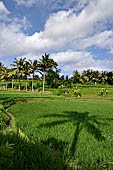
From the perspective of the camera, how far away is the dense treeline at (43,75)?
117ft

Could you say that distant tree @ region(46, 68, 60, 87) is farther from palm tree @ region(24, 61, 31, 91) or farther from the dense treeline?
palm tree @ region(24, 61, 31, 91)

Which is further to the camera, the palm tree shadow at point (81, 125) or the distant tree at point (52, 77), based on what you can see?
the distant tree at point (52, 77)

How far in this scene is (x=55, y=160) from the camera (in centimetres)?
198

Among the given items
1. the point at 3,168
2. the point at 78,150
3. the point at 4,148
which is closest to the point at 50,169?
the point at 3,168

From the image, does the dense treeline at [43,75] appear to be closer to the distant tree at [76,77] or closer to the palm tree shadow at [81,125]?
the distant tree at [76,77]

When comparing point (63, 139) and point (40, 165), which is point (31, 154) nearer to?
point (40, 165)

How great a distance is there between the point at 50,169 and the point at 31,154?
1.24 feet

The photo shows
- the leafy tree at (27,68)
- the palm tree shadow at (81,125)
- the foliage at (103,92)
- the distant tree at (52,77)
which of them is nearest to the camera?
the palm tree shadow at (81,125)

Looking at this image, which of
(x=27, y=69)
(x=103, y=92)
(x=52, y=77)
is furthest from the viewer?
(x=52, y=77)

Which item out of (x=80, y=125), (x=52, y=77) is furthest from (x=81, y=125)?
(x=52, y=77)

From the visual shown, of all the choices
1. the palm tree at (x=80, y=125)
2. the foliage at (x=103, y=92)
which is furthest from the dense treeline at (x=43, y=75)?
the palm tree at (x=80, y=125)

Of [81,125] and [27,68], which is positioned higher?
[27,68]

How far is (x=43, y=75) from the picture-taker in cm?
3919

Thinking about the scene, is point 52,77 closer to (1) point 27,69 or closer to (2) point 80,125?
(1) point 27,69
